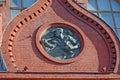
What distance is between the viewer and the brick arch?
14.1 metres

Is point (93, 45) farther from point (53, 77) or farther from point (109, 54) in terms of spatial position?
point (53, 77)

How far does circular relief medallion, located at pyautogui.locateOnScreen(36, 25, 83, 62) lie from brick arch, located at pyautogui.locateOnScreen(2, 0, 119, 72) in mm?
425

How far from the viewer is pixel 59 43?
14.4 m

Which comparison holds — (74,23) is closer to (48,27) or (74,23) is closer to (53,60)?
(48,27)

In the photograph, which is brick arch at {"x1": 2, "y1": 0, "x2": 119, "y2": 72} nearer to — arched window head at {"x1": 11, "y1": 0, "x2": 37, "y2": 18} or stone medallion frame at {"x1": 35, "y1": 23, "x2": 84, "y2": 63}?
stone medallion frame at {"x1": 35, "y1": 23, "x2": 84, "y2": 63}

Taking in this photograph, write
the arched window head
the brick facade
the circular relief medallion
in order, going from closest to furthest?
the brick facade, the circular relief medallion, the arched window head

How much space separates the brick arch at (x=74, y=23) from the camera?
14117 millimetres

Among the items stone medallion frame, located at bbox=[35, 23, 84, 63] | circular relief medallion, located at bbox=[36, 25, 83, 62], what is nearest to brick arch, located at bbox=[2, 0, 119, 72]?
stone medallion frame, located at bbox=[35, 23, 84, 63]

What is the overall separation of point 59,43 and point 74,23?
3.64 feet

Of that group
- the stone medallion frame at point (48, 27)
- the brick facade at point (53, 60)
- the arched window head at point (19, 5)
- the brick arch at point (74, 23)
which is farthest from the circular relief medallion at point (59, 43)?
the arched window head at point (19, 5)

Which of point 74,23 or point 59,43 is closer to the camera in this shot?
point 59,43

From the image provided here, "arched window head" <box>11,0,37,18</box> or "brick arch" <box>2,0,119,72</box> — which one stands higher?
"arched window head" <box>11,0,37,18</box>

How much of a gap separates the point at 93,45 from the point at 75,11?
1541mm

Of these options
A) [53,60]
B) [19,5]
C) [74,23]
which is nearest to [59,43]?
[53,60]
